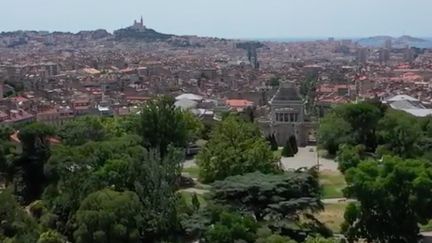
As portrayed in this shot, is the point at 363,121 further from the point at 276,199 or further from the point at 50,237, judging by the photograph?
the point at 50,237

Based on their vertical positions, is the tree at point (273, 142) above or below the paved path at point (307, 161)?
above

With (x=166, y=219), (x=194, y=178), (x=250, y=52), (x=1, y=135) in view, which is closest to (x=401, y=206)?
(x=166, y=219)

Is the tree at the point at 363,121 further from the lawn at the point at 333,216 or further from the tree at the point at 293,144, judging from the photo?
the lawn at the point at 333,216

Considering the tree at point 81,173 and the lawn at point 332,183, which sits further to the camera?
the lawn at point 332,183

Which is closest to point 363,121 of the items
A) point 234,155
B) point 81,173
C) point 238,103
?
point 234,155

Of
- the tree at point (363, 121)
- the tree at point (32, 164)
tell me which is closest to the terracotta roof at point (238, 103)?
the tree at point (363, 121)

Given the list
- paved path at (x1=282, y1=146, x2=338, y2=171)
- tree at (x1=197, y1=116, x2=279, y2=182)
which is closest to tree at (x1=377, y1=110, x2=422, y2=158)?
paved path at (x1=282, y1=146, x2=338, y2=171)
